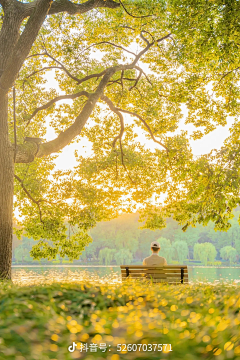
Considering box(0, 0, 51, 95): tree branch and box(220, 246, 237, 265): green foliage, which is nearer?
box(0, 0, 51, 95): tree branch

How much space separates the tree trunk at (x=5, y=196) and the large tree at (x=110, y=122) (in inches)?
1.0

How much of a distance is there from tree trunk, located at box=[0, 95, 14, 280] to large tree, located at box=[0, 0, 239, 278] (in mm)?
24

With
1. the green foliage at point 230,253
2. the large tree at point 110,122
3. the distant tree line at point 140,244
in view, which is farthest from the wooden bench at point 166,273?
the green foliage at point 230,253

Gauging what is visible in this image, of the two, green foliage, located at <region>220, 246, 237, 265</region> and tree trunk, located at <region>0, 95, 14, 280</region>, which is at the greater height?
tree trunk, located at <region>0, 95, 14, 280</region>

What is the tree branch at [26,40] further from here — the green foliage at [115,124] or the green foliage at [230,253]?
the green foliage at [230,253]

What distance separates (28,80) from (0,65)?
5.95 metres

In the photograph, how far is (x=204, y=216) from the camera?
9.23m

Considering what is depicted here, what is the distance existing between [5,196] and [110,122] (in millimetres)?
8463

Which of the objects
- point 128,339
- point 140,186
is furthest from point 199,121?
point 128,339

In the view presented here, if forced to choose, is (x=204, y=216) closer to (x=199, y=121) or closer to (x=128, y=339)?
(x=199, y=121)

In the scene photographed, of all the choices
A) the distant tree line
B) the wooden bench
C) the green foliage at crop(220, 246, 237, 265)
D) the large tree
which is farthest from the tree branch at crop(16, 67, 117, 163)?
the green foliage at crop(220, 246, 237, 265)

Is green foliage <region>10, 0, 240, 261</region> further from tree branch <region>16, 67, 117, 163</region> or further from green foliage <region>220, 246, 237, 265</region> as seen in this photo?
green foliage <region>220, 246, 237, 265</region>

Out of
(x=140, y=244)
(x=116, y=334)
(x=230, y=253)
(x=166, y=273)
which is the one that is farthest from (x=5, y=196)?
(x=140, y=244)

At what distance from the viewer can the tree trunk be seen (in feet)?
26.7
